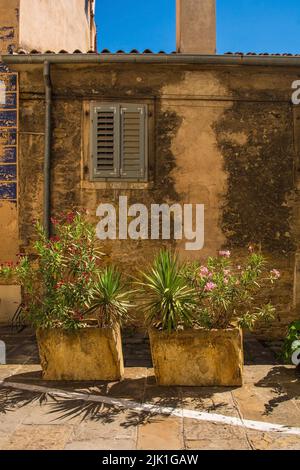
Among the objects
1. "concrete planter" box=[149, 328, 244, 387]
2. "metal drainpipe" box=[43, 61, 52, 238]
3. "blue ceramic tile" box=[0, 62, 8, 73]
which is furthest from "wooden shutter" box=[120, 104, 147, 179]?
"concrete planter" box=[149, 328, 244, 387]

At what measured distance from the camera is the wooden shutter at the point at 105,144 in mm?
6965

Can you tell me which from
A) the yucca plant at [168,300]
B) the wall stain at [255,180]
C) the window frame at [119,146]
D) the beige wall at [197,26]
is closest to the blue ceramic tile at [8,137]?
the window frame at [119,146]

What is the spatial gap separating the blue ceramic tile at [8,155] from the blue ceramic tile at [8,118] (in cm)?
44

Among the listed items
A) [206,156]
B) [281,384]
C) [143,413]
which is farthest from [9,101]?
[281,384]

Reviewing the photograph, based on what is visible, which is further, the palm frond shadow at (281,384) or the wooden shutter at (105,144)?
the wooden shutter at (105,144)

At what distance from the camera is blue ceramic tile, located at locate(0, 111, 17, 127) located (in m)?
7.17

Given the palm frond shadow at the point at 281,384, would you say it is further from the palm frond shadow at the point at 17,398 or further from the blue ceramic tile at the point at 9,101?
the blue ceramic tile at the point at 9,101

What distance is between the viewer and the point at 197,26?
7.32 meters

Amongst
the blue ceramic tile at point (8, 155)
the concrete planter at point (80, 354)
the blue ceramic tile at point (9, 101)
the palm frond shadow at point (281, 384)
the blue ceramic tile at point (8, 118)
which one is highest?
the blue ceramic tile at point (9, 101)

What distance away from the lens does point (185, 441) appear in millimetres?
3188

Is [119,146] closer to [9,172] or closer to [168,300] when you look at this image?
[9,172]

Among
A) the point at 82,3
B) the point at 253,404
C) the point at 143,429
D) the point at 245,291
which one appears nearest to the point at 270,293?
the point at 245,291

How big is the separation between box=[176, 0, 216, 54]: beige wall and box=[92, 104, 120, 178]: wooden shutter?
1.84 metres
